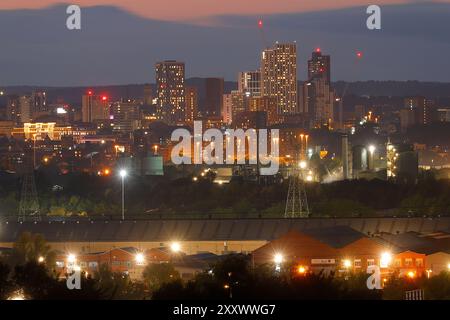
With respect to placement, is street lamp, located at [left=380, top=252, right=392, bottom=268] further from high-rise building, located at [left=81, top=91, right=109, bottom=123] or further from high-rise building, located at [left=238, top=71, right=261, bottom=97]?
high-rise building, located at [left=81, top=91, right=109, bottom=123]

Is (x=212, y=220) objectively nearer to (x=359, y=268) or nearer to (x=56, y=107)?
(x=359, y=268)

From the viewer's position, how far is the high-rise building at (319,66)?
3226 inches

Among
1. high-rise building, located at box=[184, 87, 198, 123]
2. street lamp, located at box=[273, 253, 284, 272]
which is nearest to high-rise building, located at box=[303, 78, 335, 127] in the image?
high-rise building, located at box=[184, 87, 198, 123]

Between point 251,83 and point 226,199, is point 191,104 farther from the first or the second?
point 226,199

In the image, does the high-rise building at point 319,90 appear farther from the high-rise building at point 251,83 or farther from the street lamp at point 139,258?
the street lamp at point 139,258

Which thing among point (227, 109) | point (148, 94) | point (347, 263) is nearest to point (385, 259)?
point (347, 263)

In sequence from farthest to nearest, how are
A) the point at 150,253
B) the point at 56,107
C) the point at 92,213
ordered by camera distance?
the point at 56,107 < the point at 92,213 < the point at 150,253

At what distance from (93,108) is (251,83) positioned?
35.7ft

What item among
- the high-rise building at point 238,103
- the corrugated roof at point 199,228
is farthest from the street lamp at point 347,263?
the high-rise building at point 238,103

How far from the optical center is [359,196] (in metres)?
29.5

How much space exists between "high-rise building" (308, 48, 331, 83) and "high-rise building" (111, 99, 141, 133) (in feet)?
31.7

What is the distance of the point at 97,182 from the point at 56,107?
5930 centimetres

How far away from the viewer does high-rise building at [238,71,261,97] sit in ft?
283
